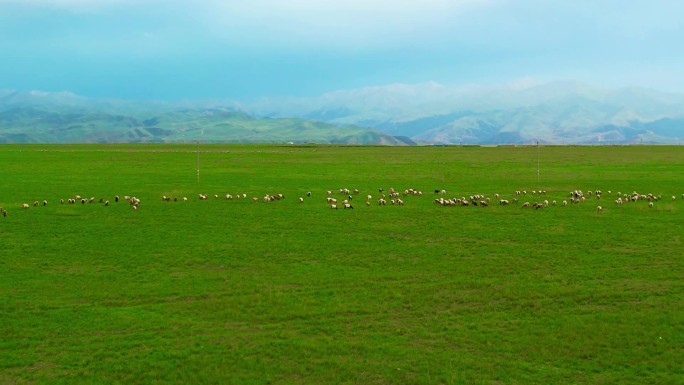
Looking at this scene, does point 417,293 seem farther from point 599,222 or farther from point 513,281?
point 599,222

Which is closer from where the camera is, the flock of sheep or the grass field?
the grass field

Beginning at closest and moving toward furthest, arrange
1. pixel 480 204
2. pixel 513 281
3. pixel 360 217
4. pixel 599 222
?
pixel 513 281, pixel 599 222, pixel 360 217, pixel 480 204

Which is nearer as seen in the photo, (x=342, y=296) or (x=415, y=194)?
(x=342, y=296)

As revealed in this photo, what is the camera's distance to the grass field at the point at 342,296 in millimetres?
14891

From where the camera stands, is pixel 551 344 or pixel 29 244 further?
pixel 29 244

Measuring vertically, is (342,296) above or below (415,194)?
below

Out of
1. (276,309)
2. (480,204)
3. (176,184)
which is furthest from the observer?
(176,184)

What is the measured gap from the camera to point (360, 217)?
121ft

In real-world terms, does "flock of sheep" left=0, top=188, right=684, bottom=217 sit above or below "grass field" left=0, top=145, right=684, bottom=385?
above

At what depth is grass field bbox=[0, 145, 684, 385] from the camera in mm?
14891

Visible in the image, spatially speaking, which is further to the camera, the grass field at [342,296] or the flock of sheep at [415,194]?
the flock of sheep at [415,194]

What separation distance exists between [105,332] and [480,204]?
30528 mm

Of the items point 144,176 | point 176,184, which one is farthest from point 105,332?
point 144,176

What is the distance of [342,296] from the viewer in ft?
66.4
